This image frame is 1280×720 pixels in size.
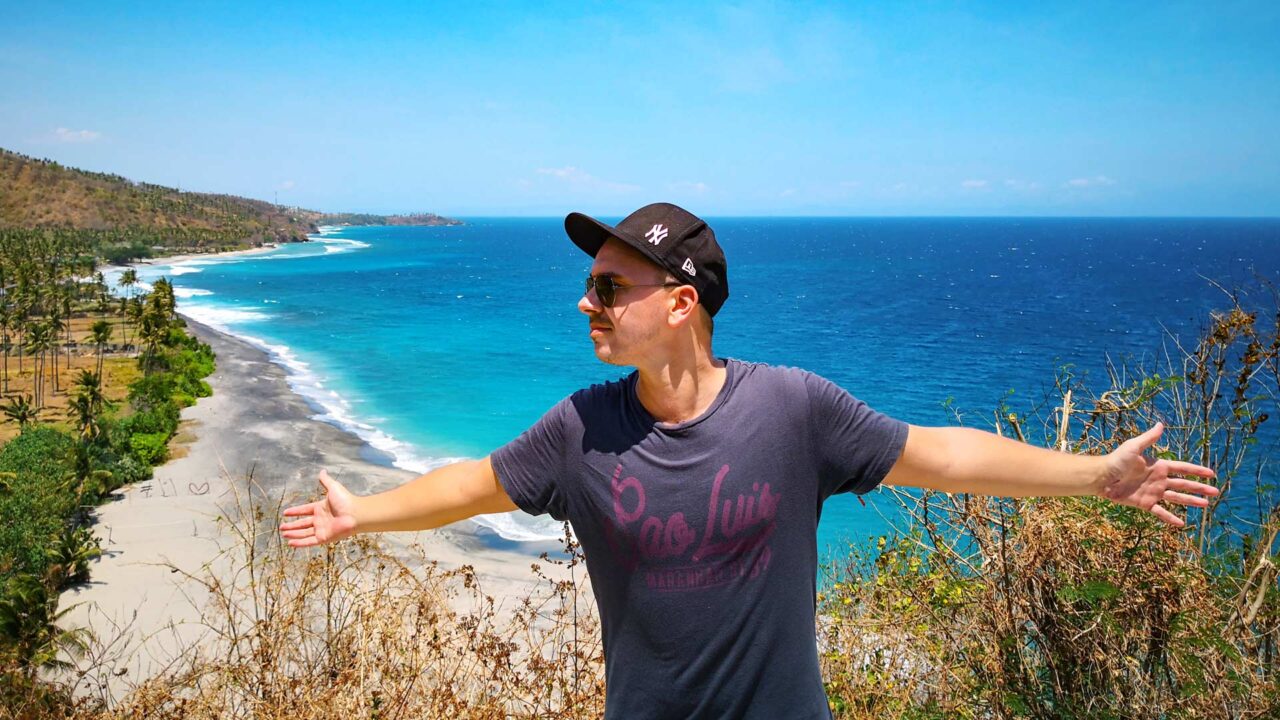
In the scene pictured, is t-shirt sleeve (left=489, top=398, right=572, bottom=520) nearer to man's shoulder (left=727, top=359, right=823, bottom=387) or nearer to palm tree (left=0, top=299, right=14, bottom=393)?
man's shoulder (left=727, top=359, right=823, bottom=387)

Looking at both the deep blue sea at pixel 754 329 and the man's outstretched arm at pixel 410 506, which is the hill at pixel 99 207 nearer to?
the deep blue sea at pixel 754 329

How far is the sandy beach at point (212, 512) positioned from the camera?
2136 centimetres

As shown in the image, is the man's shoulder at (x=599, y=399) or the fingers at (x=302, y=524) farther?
the fingers at (x=302, y=524)

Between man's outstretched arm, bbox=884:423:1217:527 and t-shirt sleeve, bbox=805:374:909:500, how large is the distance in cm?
5

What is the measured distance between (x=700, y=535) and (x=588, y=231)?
0.75 m

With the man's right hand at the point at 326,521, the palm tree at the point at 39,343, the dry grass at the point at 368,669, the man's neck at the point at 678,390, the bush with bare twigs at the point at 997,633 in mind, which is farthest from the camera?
the palm tree at the point at 39,343

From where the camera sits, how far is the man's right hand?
2049 millimetres

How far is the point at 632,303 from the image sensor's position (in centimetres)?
183

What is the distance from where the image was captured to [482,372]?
5475 centimetres

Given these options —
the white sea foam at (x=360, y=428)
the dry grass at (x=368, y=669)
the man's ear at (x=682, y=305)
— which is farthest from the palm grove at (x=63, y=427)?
the white sea foam at (x=360, y=428)

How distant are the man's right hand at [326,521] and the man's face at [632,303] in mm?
827

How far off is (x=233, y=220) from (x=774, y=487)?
199872 mm

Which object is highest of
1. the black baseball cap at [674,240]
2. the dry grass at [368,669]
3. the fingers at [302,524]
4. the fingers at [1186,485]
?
the black baseball cap at [674,240]

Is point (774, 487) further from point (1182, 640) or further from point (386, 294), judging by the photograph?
point (386, 294)
